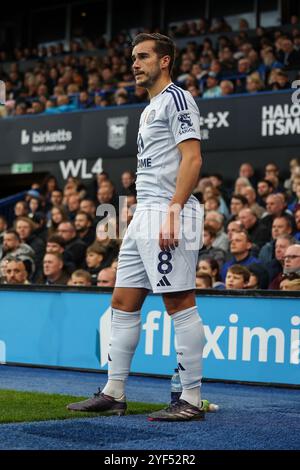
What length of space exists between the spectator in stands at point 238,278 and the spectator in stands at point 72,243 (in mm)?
3842

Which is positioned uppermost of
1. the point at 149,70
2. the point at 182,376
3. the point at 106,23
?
the point at 106,23

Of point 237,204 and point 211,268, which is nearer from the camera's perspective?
point 211,268

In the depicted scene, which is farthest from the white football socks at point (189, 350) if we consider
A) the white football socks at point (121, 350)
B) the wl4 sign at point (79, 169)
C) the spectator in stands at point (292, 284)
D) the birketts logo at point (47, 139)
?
the birketts logo at point (47, 139)

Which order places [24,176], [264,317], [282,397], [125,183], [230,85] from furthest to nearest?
[24,176], [230,85], [125,183], [264,317], [282,397]

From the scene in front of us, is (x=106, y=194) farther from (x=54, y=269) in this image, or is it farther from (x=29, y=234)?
(x=54, y=269)

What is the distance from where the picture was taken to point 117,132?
1683cm

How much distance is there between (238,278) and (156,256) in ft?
11.8

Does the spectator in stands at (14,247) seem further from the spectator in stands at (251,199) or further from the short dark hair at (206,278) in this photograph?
the short dark hair at (206,278)

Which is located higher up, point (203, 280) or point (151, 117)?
point (151, 117)

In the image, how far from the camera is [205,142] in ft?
51.8

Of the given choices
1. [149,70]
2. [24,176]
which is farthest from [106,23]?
[149,70]

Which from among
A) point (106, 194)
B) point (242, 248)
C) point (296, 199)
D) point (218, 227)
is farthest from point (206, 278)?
point (106, 194)

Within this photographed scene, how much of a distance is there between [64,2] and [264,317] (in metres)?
22.6

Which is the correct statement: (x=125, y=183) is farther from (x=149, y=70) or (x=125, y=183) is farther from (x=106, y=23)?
(x=106, y=23)
